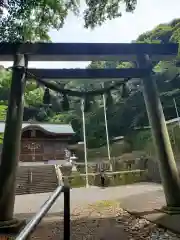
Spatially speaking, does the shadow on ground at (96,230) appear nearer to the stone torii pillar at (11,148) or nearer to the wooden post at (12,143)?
the stone torii pillar at (11,148)

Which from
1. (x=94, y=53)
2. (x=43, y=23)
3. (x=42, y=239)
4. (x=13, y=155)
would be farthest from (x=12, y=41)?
(x=42, y=239)

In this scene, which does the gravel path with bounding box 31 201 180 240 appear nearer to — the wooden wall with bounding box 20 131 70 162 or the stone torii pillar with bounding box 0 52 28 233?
the stone torii pillar with bounding box 0 52 28 233

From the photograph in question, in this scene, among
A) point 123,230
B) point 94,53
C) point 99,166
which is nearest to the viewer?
point 123,230

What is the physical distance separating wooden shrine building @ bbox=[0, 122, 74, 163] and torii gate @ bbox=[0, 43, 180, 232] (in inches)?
751

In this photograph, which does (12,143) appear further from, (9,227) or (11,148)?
(9,227)

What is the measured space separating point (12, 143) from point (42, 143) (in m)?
20.3

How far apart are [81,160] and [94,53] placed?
2517 cm

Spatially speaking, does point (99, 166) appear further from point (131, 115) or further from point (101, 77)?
point (101, 77)

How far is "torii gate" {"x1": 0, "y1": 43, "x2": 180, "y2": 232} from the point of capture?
466 cm

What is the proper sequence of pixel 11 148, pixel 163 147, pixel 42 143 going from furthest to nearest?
pixel 42 143
pixel 163 147
pixel 11 148

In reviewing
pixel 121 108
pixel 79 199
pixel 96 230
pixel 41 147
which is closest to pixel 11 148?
pixel 96 230

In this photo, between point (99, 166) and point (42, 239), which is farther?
point (99, 166)

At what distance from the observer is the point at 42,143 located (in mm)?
24703

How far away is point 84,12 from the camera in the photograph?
616 centimetres
